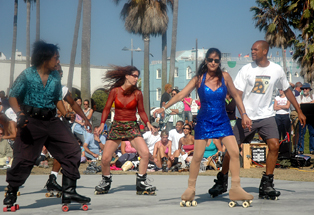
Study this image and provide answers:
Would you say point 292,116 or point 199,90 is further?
point 292,116

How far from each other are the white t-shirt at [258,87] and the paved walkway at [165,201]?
1.19m

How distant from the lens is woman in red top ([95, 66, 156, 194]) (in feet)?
21.7

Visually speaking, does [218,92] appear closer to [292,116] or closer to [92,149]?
[92,149]

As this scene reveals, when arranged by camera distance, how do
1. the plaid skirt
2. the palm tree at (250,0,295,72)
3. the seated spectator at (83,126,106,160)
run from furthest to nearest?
the palm tree at (250,0,295,72), the seated spectator at (83,126,106,160), the plaid skirt

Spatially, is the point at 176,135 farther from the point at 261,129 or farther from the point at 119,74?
the point at 261,129

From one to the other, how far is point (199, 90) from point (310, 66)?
20.2 meters

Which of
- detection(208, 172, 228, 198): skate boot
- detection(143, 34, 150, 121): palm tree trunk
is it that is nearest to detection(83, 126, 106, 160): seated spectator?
detection(208, 172, 228, 198): skate boot

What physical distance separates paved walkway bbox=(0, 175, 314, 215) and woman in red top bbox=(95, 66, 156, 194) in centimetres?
21

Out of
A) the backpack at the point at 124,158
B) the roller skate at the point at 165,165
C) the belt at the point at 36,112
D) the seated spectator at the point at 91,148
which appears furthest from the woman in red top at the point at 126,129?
the seated spectator at the point at 91,148

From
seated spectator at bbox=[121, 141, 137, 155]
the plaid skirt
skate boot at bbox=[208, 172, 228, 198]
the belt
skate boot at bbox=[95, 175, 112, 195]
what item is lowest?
seated spectator at bbox=[121, 141, 137, 155]

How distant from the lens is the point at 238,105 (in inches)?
224

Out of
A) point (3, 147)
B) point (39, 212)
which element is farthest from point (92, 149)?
point (39, 212)

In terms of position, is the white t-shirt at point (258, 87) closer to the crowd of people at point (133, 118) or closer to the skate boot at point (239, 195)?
the crowd of people at point (133, 118)

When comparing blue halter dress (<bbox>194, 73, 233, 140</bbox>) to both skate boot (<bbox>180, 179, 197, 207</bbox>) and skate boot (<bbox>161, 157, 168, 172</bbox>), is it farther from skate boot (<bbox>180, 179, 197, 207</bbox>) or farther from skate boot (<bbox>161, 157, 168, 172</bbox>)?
skate boot (<bbox>161, 157, 168, 172</bbox>)
